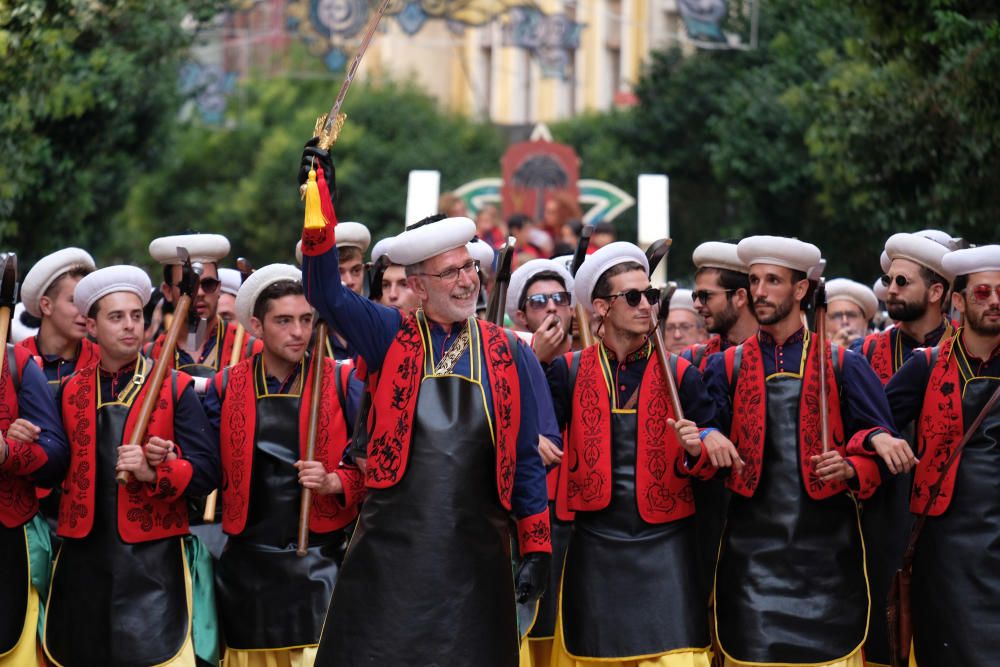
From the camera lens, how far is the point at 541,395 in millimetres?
7621

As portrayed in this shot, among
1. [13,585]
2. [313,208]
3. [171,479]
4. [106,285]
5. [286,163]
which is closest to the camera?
[313,208]

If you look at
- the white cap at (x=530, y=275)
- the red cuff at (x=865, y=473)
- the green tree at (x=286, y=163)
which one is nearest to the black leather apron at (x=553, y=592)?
the white cap at (x=530, y=275)

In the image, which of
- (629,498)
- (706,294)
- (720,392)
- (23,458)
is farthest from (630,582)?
(23,458)

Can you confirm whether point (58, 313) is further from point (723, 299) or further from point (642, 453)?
point (723, 299)

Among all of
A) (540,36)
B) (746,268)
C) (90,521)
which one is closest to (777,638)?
(746,268)

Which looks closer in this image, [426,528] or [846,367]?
[426,528]

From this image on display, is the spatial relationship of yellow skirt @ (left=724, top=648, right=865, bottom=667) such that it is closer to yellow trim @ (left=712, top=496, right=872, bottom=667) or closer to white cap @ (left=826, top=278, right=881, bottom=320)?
yellow trim @ (left=712, top=496, right=872, bottom=667)

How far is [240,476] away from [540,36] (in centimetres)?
2862

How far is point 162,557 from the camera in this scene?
8.62 metres

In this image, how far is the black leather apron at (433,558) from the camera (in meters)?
7.20

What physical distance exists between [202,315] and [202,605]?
2268 millimetres

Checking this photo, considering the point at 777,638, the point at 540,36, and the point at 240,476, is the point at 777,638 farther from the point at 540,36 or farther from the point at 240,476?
the point at 540,36

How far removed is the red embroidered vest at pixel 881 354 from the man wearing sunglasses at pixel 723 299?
0.64 m

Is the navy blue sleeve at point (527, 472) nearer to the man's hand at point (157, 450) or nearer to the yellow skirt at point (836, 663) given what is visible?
the yellow skirt at point (836, 663)
